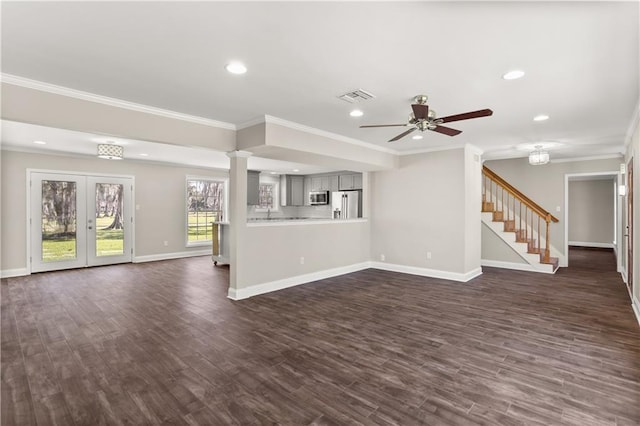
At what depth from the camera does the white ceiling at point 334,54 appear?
1.99 meters

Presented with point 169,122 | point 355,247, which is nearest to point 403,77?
point 169,122

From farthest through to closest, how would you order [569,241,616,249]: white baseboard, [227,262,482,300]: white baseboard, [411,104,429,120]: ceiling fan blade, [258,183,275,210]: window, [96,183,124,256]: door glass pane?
[258,183,275,210]: window
[569,241,616,249]: white baseboard
[96,183,124,256]: door glass pane
[227,262,482,300]: white baseboard
[411,104,429,120]: ceiling fan blade

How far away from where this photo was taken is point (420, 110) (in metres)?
3.02

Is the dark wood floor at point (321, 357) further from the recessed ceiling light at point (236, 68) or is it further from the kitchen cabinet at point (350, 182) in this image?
the kitchen cabinet at point (350, 182)

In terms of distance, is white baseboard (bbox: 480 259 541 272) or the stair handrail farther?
the stair handrail

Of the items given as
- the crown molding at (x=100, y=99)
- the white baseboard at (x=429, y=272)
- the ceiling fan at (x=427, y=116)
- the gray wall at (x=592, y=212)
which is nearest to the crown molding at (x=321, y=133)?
the crown molding at (x=100, y=99)

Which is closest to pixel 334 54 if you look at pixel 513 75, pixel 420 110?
pixel 420 110

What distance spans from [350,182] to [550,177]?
513 cm

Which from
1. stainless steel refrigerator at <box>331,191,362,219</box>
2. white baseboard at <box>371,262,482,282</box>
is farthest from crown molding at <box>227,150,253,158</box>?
stainless steel refrigerator at <box>331,191,362,219</box>

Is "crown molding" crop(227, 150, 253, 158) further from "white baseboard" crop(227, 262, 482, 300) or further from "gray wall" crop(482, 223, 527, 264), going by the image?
"gray wall" crop(482, 223, 527, 264)

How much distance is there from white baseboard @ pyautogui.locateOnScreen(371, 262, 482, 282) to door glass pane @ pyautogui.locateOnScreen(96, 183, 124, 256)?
616 cm

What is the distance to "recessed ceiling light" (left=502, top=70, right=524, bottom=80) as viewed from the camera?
111 inches

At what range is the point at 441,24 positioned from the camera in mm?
2107

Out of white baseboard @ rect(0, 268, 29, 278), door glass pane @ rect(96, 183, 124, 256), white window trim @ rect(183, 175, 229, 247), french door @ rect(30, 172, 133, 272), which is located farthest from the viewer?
white window trim @ rect(183, 175, 229, 247)
